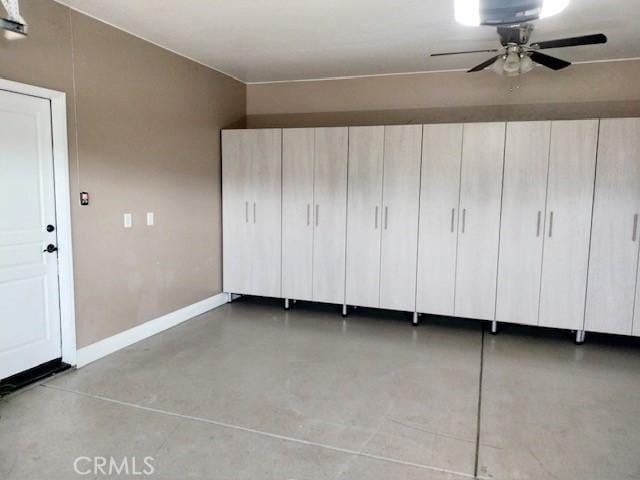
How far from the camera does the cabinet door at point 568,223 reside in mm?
4227

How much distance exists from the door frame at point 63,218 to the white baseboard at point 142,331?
0.14 meters

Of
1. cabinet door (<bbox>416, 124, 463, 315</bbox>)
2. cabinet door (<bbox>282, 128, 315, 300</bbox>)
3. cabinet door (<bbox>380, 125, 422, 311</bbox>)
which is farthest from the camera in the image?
cabinet door (<bbox>282, 128, 315, 300</bbox>)

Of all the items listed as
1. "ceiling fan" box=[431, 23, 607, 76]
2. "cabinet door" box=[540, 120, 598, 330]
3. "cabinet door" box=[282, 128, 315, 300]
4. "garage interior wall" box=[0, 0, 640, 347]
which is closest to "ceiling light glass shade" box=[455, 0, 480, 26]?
"ceiling fan" box=[431, 23, 607, 76]

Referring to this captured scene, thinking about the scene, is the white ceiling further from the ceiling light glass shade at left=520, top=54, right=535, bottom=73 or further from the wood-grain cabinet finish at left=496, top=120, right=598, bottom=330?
the wood-grain cabinet finish at left=496, top=120, right=598, bottom=330

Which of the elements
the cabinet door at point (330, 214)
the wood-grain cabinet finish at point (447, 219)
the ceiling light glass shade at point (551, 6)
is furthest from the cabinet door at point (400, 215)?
the ceiling light glass shade at point (551, 6)

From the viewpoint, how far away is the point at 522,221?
4445mm

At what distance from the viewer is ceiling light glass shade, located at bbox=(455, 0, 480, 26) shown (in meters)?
2.08

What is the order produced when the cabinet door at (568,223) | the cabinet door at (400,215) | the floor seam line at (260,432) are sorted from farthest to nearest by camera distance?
the cabinet door at (400,215), the cabinet door at (568,223), the floor seam line at (260,432)

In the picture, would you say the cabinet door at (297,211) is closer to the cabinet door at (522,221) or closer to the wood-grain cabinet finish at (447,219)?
the wood-grain cabinet finish at (447,219)

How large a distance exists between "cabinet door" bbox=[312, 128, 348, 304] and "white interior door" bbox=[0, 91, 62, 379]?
2.55 meters

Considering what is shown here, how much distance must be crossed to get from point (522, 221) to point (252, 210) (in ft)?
9.28

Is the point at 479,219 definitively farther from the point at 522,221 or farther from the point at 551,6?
the point at 551,6

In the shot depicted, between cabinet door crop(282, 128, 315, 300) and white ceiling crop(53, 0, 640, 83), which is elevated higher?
white ceiling crop(53, 0, 640, 83)

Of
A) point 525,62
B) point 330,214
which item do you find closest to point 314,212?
point 330,214
